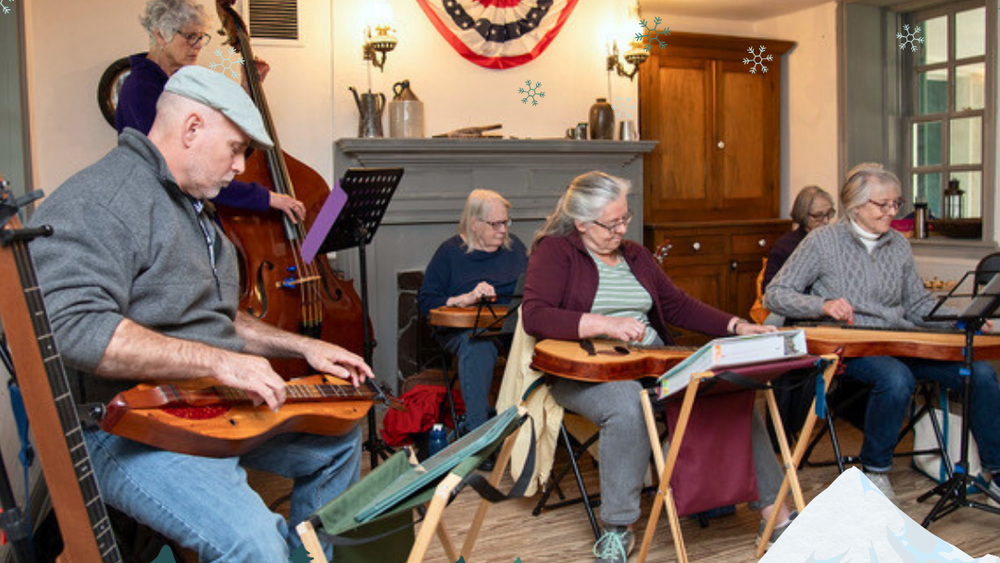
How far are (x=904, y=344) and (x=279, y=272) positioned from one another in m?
2.13

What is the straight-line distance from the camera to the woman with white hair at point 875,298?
9.56 feet

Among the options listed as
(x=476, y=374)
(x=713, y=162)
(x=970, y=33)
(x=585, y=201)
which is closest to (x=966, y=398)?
(x=585, y=201)

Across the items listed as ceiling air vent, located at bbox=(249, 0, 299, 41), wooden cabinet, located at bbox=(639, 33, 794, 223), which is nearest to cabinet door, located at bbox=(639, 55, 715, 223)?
wooden cabinet, located at bbox=(639, 33, 794, 223)

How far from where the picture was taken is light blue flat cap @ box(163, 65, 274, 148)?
172cm

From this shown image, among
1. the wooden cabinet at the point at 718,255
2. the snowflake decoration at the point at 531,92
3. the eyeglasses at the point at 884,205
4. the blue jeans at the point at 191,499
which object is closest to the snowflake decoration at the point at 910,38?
the wooden cabinet at the point at 718,255

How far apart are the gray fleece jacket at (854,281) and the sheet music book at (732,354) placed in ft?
3.11

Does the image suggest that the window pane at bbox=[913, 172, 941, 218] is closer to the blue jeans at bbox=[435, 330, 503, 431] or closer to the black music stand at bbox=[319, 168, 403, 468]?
the blue jeans at bbox=[435, 330, 503, 431]

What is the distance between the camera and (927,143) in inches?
217

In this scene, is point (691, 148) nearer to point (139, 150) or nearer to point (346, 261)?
point (346, 261)

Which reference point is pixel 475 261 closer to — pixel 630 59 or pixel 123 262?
pixel 630 59

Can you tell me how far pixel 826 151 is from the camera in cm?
578

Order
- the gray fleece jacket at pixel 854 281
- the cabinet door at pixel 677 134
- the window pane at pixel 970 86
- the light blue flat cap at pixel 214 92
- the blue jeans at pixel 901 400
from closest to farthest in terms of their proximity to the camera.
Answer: the light blue flat cap at pixel 214 92 < the blue jeans at pixel 901 400 < the gray fleece jacket at pixel 854 281 < the window pane at pixel 970 86 < the cabinet door at pixel 677 134

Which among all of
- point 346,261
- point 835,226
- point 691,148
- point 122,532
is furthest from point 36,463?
point 691,148

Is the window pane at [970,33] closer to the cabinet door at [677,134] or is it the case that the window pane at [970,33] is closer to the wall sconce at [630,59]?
the cabinet door at [677,134]
